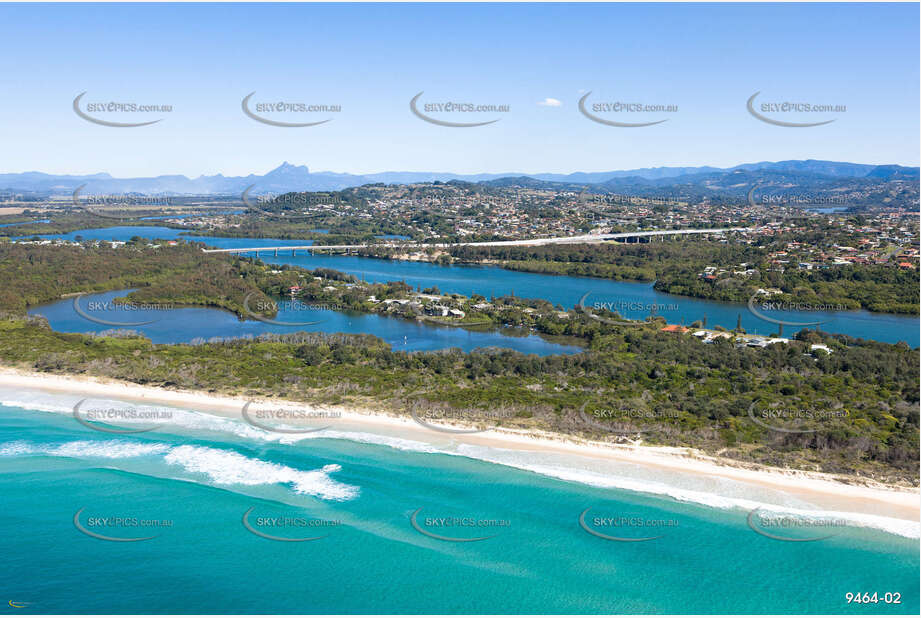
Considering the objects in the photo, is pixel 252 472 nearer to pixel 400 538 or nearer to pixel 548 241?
pixel 400 538

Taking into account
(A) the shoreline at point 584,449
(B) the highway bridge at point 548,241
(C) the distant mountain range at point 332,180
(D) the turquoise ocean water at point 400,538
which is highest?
(C) the distant mountain range at point 332,180

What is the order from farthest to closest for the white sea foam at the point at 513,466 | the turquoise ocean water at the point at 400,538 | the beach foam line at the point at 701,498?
the white sea foam at the point at 513,466 → the beach foam line at the point at 701,498 → the turquoise ocean water at the point at 400,538

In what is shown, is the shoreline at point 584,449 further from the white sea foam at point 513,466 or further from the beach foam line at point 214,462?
the beach foam line at point 214,462

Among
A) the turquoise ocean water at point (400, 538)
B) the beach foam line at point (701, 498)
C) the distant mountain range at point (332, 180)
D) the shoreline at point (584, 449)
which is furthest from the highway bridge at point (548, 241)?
the distant mountain range at point (332, 180)

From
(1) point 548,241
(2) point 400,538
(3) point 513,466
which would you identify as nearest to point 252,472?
(2) point 400,538

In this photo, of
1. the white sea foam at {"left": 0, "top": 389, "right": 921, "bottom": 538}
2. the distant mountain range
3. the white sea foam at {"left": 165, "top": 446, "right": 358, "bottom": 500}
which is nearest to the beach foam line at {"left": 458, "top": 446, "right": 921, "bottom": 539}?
the white sea foam at {"left": 0, "top": 389, "right": 921, "bottom": 538}

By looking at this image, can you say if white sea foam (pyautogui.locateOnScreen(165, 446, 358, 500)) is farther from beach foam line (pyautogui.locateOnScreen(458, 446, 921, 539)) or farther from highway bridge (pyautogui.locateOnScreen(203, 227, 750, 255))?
highway bridge (pyautogui.locateOnScreen(203, 227, 750, 255))
